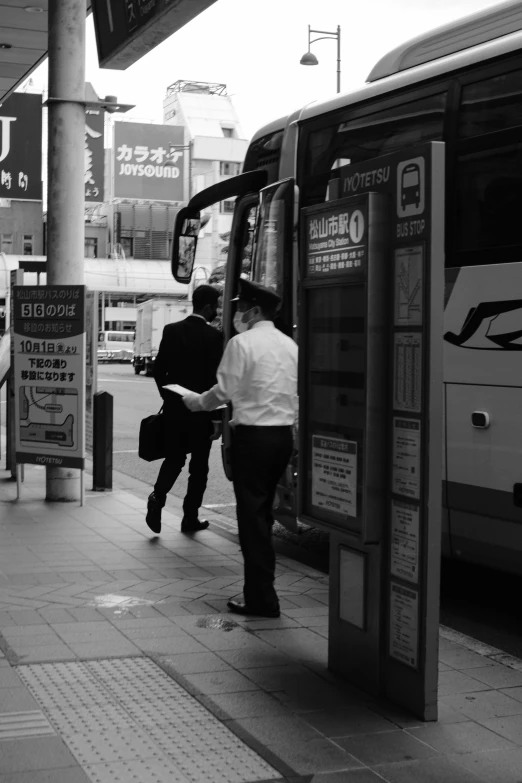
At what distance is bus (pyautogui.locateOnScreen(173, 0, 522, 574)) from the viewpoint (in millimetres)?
6488

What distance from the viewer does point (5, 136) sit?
16.4 m

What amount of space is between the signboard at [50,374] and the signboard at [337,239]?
5428 millimetres

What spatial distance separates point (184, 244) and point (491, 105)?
13.6ft

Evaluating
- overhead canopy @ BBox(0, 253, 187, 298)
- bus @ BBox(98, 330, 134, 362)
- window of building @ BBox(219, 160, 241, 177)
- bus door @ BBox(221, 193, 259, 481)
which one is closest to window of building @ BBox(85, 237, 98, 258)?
bus @ BBox(98, 330, 134, 362)

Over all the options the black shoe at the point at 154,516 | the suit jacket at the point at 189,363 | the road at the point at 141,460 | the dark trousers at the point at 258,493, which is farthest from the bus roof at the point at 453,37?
the road at the point at 141,460

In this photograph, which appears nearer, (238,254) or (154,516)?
(154,516)

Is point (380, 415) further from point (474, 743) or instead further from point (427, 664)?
point (474, 743)

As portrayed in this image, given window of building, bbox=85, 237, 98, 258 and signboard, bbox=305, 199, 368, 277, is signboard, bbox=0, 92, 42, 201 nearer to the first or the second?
signboard, bbox=305, 199, 368, 277

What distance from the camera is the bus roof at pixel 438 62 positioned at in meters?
6.74

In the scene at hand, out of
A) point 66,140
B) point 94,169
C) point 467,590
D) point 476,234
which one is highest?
point 94,169

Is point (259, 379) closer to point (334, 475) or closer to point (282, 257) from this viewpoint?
point (334, 475)

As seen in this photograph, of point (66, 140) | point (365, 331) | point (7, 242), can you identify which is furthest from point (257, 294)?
point (7, 242)

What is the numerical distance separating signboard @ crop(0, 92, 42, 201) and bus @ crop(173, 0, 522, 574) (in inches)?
375

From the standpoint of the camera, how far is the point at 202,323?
9.35 metres
